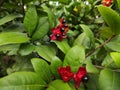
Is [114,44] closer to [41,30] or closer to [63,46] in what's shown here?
[63,46]

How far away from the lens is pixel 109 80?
1.06 m

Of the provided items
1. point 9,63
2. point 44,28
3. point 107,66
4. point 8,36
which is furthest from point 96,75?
point 9,63

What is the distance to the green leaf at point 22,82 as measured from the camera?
3.24 ft

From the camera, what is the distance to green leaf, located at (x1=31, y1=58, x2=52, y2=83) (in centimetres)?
108

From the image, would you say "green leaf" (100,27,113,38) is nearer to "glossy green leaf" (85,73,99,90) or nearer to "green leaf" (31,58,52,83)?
"glossy green leaf" (85,73,99,90)

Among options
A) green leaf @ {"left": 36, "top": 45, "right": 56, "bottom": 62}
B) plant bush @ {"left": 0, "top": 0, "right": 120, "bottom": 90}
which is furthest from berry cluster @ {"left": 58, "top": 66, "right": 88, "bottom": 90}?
green leaf @ {"left": 36, "top": 45, "right": 56, "bottom": 62}

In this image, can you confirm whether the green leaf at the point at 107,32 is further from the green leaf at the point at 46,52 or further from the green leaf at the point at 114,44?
the green leaf at the point at 46,52

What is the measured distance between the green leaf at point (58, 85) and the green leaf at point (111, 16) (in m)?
0.32

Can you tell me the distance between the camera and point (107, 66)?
1.14 meters

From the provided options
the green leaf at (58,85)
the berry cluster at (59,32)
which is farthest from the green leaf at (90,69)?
the berry cluster at (59,32)

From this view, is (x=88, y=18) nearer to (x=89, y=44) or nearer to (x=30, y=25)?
(x=89, y=44)

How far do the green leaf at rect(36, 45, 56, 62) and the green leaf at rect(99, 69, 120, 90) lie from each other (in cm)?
24

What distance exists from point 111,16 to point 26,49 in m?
0.39

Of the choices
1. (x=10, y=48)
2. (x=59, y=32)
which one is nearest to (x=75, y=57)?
(x=59, y=32)
